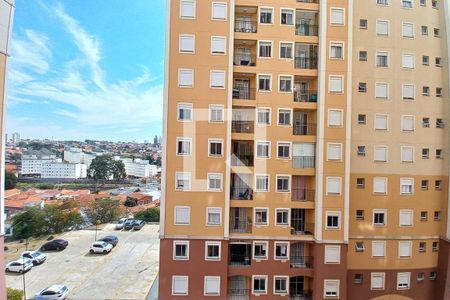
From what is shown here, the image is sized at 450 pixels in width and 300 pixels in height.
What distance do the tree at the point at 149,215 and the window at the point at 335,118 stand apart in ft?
15.6

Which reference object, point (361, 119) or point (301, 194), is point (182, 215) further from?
point (361, 119)

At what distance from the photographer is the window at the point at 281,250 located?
530 centimetres

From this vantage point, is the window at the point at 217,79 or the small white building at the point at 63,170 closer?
the window at the point at 217,79

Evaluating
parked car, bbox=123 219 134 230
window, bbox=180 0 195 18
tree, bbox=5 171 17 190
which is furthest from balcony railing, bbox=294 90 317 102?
parked car, bbox=123 219 134 230

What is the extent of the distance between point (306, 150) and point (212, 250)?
8.02 ft

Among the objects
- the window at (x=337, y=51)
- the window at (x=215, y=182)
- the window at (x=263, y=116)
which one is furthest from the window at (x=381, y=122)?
the window at (x=215, y=182)

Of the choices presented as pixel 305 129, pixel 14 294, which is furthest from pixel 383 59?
pixel 14 294

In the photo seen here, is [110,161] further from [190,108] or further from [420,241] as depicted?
[420,241]

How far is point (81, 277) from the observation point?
22.7ft

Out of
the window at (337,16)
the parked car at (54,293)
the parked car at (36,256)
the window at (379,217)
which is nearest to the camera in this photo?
the window at (337,16)

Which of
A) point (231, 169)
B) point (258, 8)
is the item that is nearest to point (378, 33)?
point (258, 8)

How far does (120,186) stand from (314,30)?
22.7 ft

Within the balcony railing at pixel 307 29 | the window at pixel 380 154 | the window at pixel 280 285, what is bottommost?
the window at pixel 280 285

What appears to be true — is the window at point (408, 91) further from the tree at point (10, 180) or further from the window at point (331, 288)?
the tree at point (10, 180)
